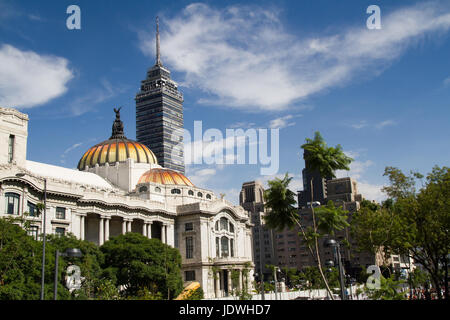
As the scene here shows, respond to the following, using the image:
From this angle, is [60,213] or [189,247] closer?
[60,213]

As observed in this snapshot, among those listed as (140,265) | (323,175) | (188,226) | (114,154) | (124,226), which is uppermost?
(114,154)

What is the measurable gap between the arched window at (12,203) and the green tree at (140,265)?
13.2 m

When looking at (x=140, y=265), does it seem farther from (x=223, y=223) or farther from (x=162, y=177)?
(x=162, y=177)

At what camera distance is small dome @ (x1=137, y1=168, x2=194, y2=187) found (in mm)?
104412

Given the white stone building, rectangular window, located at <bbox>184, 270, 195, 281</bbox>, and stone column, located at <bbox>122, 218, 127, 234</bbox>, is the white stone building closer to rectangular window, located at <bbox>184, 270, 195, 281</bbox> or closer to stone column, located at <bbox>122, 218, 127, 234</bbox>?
stone column, located at <bbox>122, 218, 127, 234</bbox>

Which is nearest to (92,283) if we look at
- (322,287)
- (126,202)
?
(126,202)

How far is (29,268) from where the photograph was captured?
4556 cm

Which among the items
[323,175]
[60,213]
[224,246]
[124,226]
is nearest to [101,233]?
[124,226]

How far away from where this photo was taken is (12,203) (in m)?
62.2

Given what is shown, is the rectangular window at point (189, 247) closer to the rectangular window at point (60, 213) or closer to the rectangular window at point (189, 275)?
the rectangular window at point (189, 275)

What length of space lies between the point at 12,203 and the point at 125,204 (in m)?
25.2

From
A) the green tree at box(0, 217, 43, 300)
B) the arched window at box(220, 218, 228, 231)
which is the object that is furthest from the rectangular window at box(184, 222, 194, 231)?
the green tree at box(0, 217, 43, 300)

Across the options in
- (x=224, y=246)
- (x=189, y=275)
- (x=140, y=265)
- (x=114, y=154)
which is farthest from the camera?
(x=114, y=154)

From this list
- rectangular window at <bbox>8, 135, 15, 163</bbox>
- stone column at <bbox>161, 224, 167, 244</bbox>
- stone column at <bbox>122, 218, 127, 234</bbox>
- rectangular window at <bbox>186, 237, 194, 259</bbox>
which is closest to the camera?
rectangular window at <bbox>8, 135, 15, 163</bbox>
